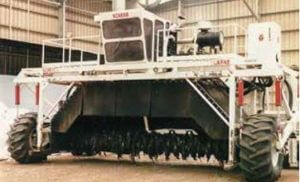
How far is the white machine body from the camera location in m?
11.2

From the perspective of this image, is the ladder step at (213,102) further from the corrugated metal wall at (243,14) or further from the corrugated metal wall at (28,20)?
the corrugated metal wall at (28,20)

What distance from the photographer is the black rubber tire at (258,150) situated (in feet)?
32.1

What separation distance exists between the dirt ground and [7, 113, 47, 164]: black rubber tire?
288mm

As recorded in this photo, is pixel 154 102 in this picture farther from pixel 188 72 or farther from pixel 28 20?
pixel 28 20

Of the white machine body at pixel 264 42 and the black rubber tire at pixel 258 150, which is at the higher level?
Result: the white machine body at pixel 264 42

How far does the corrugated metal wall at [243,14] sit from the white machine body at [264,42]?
14.3 m

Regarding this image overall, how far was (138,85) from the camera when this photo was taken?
12875 mm

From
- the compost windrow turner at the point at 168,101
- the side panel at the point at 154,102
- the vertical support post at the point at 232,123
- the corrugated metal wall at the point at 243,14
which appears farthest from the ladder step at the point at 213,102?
the corrugated metal wall at the point at 243,14

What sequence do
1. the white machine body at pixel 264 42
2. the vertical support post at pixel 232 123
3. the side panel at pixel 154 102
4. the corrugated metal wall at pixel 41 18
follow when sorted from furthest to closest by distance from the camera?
the corrugated metal wall at pixel 41 18 < the side panel at pixel 154 102 < the white machine body at pixel 264 42 < the vertical support post at pixel 232 123

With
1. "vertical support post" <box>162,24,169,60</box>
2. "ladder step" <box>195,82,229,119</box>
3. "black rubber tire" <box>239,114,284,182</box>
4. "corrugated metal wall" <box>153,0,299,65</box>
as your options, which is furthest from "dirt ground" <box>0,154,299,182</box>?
"corrugated metal wall" <box>153,0,299,65</box>

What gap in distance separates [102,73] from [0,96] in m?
8.18

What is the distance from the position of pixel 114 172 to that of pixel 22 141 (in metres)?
3.11

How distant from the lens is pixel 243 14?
89.4ft

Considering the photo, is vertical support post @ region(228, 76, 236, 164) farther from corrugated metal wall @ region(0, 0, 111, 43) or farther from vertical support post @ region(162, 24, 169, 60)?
corrugated metal wall @ region(0, 0, 111, 43)
